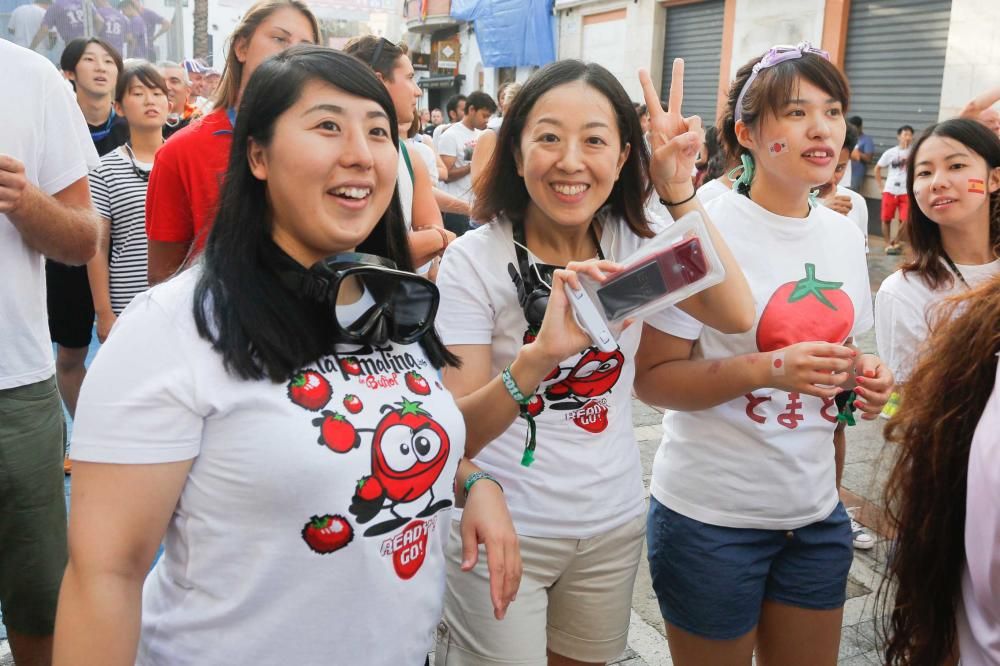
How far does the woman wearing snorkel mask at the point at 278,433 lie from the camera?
3.97 feet

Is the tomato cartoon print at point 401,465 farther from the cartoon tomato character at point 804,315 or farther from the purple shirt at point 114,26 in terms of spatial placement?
the purple shirt at point 114,26

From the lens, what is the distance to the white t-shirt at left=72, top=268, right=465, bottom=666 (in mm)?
1216

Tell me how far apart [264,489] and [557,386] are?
2.66 feet

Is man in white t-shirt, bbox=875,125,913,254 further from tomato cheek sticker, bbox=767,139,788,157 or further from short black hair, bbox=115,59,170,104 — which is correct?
tomato cheek sticker, bbox=767,139,788,157

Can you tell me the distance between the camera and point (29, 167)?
2.15m

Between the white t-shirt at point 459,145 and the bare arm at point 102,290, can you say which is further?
the white t-shirt at point 459,145

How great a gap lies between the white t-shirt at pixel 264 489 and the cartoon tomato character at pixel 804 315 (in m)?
1.06

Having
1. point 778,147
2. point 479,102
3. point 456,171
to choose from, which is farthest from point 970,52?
point 778,147

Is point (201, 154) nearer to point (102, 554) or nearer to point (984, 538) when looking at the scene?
point (102, 554)

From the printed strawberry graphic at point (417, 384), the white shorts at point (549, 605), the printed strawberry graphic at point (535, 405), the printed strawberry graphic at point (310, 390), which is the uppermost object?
the printed strawberry graphic at point (310, 390)

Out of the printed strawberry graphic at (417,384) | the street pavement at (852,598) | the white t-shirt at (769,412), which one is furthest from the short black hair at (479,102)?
the printed strawberry graphic at (417,384)

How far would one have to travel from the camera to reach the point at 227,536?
1.27 metres

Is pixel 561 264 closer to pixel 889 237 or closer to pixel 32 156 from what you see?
pixel 32 156

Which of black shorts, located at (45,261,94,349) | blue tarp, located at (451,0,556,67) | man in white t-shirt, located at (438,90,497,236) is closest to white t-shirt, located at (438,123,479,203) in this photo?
man in white t-shirt, located at (438,90,497,236)
